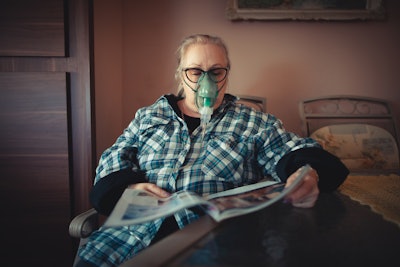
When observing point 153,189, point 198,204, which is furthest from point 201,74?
point 198,204

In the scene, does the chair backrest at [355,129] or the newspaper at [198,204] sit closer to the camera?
the newspaper at [198,204]

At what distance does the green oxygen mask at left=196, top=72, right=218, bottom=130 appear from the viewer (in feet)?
3.08

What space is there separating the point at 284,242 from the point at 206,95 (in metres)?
0.58

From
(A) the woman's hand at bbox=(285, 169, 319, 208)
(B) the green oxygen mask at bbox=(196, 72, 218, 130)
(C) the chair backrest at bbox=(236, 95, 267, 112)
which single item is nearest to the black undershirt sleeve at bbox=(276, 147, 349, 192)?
(A) the woman's hand at bbox=(285, 169, 319, 208)

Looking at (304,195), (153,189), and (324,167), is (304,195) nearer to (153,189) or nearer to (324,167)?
(324,167)

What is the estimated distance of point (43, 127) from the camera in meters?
1.17

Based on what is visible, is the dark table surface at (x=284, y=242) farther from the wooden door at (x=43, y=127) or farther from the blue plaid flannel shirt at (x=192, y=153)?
the wooden door at (x=43, y=127)

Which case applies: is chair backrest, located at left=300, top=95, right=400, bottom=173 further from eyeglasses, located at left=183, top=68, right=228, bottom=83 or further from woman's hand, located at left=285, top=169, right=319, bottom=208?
woman's hand, located at left=285, top=169, right=319, bottom=208

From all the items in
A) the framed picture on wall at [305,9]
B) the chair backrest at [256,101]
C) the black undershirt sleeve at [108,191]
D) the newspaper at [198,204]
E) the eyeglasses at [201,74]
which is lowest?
the black undershirt sleeve at [108,191]

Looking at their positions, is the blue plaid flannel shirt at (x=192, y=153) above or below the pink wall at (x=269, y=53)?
below

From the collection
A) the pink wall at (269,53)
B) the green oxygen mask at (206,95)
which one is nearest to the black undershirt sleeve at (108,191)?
the green oxygen mask at (206,95)

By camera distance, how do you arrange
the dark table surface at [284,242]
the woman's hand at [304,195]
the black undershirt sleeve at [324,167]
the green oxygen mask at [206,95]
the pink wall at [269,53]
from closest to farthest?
1. the dark table surface at [284,242]
2. the woman's hand at [304,195]
3. the black undershirt sleeve at [324,167]
4. the green oxygen mask at [206,95]
5. the pink wall at [269,53]

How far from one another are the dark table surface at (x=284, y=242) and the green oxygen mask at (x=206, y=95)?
1.42ft

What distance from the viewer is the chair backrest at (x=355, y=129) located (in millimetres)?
1471
